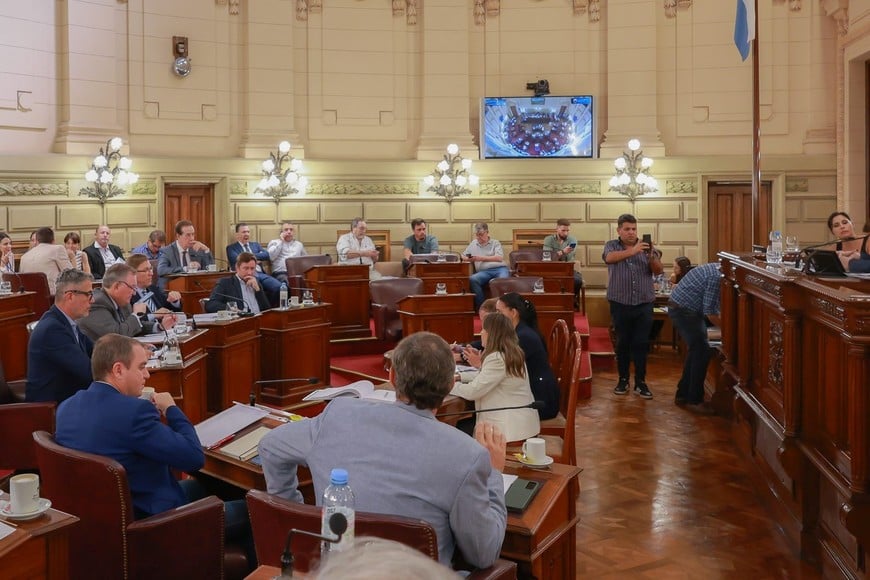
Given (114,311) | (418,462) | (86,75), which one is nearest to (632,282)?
(114,311)

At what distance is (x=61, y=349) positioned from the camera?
466 centimetres

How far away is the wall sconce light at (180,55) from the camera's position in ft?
40.4

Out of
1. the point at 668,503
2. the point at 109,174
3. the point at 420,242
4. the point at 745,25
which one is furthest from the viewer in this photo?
the point at 420,242

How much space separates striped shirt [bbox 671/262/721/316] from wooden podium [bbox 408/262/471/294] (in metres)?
3.57

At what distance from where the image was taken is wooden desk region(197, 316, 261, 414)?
21.6ft

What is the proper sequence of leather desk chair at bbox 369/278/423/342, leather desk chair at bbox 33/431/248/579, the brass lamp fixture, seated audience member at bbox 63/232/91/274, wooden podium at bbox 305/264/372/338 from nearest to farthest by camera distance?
leather desk chair at bbox 33/431/248/579 → leather desk chair at bbox 369/278/423/342 → wooden podium at bbox 305/264/372/338 → seated audience member at bbox 63/232/91/274 → the brass lamp fixture

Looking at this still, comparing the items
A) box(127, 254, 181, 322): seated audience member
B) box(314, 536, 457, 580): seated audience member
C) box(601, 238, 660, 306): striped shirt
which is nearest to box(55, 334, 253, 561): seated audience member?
box(314, 536, 457, 580): seated audience member

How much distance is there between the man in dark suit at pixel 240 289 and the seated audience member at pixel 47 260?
7.74 feet

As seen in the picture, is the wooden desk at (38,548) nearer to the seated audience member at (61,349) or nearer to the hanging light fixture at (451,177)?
the seated audience member at (61,349)

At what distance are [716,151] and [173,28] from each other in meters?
8.13

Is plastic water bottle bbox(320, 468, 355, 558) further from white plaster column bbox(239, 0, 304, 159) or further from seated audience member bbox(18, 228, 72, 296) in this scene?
white plaster column bbox(239, 0, 304, 159)

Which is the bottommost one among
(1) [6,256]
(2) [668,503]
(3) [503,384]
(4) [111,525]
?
(2) [668,503]

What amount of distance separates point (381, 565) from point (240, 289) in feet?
22.6

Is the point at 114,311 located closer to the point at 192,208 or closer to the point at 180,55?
the point at 192,208
